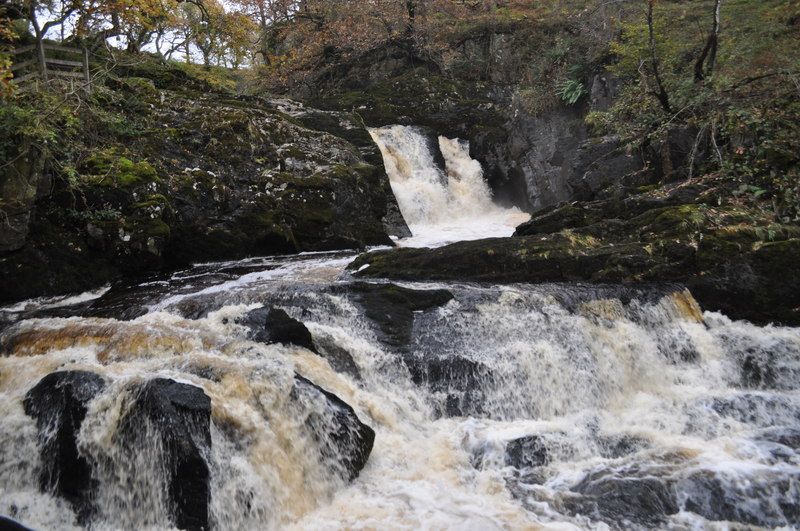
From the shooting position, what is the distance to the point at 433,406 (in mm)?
6188

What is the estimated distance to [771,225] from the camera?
834 centimetres

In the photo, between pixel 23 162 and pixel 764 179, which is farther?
pixel 764 179

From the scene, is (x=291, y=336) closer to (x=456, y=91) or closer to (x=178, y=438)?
(x=178, y=438)

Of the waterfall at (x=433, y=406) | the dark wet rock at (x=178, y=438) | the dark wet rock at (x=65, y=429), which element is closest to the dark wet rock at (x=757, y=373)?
the waterfall at (x=433, y=406)

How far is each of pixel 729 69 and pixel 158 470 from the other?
43.0ft

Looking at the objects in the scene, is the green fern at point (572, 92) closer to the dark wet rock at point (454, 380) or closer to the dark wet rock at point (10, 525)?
the dark wet rock at point (454, 380)

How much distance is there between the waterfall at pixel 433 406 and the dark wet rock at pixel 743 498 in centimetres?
2

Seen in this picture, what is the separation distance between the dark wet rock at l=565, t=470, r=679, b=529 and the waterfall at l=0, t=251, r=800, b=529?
0.02m

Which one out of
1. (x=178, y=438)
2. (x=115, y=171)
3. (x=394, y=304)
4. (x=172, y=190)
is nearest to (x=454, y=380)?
(x=394, y=304)

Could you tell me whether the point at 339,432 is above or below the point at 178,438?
below

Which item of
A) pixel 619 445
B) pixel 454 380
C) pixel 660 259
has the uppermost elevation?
pixel 660 259

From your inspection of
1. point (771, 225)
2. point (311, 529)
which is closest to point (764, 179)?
point (771, 225)

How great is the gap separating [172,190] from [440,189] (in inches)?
317

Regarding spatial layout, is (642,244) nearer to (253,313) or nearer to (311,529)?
(253,313)
